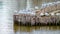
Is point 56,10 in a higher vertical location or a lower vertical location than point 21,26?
higher

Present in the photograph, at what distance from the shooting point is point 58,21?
1.59 meters

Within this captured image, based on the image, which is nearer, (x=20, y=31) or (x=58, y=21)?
(x=20, y=31)

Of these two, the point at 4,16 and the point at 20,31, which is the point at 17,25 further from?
the point at 4,16

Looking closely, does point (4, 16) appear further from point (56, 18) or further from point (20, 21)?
point (56, 18)

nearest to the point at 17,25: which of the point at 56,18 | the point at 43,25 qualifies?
the point at 43,25

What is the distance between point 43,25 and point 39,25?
4 cm

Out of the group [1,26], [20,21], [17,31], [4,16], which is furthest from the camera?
[4,16]

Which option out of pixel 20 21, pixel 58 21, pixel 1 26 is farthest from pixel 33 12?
pixel 1 26

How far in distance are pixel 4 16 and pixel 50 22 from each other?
602 mm

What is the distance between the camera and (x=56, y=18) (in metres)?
1.60

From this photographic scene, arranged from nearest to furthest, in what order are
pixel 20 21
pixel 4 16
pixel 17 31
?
pixel 17 31 < pixel 20 21 < pixel 4 16

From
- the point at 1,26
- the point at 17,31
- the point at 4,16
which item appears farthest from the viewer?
the point at 4,16

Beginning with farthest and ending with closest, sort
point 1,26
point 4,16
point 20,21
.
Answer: point 4,16 < point 20,21 < point 1,26

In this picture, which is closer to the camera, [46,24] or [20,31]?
[20,31]
